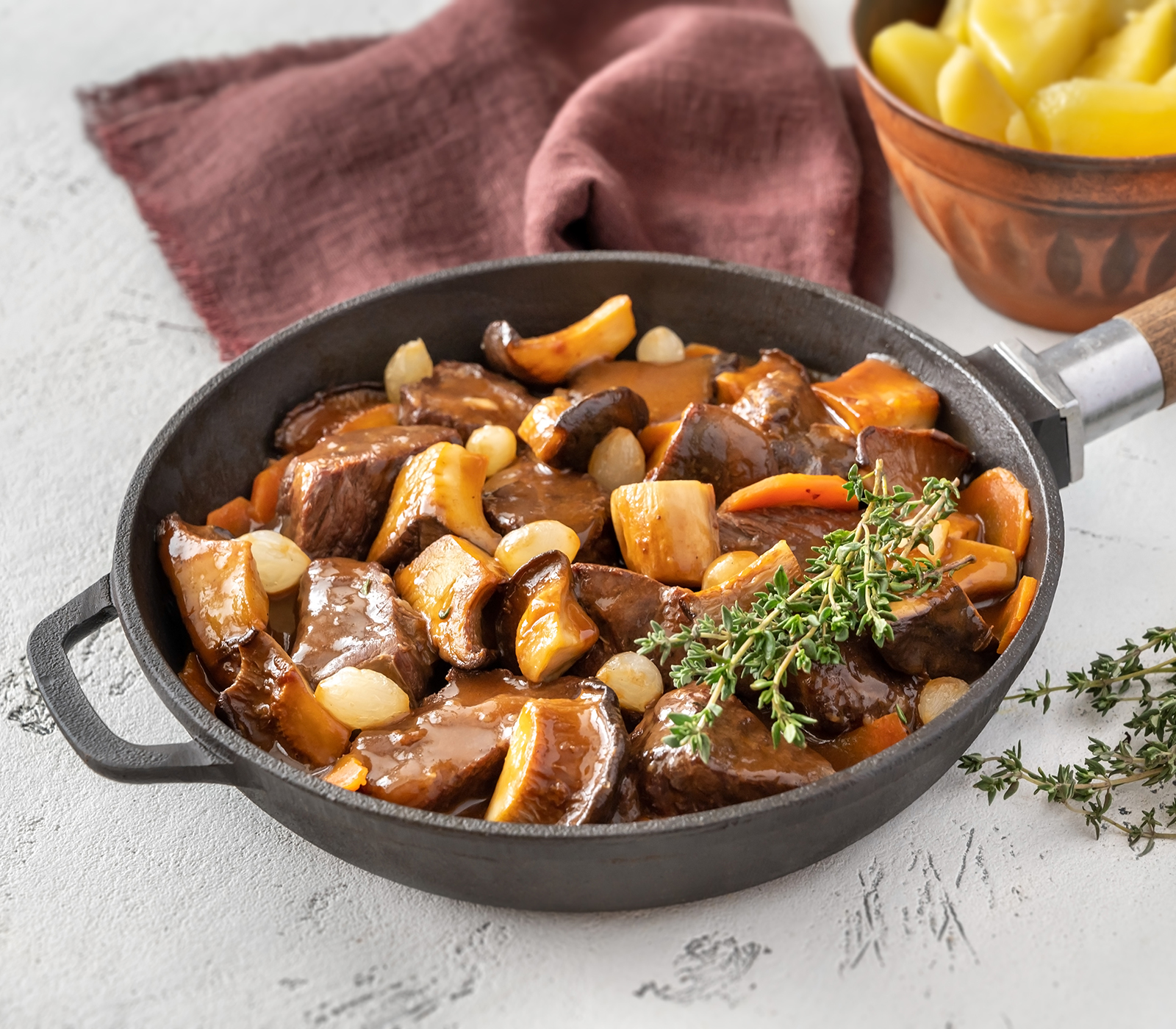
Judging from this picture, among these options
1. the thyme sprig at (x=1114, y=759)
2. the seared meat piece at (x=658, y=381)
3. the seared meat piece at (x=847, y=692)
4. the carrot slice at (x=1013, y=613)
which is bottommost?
the thyme sprig at (x=1114, y=759)

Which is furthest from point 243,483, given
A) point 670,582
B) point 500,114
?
point 500,114

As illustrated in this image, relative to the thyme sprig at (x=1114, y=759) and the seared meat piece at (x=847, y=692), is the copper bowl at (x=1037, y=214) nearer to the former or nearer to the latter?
the thyme sprig at (x=1114, y=759)

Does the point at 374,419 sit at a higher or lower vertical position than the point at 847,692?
higher

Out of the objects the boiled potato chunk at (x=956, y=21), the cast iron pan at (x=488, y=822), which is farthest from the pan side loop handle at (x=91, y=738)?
the boiled potato chunk at (x=956, y=21)

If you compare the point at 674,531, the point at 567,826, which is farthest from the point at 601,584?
the point at 567,826

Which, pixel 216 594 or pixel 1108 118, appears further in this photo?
pixel 1108 118

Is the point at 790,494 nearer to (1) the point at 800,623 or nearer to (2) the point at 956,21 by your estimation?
(1) the point at 800,623
